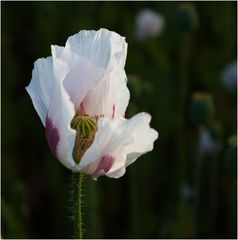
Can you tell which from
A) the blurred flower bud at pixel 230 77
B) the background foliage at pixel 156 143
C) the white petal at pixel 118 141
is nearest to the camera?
the white petal at pixel 118 141

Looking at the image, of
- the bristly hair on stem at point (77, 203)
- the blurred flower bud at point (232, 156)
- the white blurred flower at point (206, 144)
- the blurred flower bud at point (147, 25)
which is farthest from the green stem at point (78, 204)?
the blurred flower bud at point (147, 25)

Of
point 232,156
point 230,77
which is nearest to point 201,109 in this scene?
point 232,156

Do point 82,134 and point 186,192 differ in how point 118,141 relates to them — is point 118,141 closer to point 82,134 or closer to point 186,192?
point 82,134

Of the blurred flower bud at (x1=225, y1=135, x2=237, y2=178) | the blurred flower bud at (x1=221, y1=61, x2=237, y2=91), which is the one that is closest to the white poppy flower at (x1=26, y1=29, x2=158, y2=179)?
the blurred flower bud at (x1=225, y1=135, x2=237, y2=178)

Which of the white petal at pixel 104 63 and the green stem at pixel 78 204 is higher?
the white petal at pixel 104 63

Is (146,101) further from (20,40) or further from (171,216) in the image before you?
(20,40)

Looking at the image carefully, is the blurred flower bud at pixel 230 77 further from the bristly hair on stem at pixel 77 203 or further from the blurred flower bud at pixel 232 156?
the bristly hair on stem at pixel 77 203

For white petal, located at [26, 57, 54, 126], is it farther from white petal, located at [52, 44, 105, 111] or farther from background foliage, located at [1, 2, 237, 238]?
background foliage, located at [1, 2, 237, 238]
